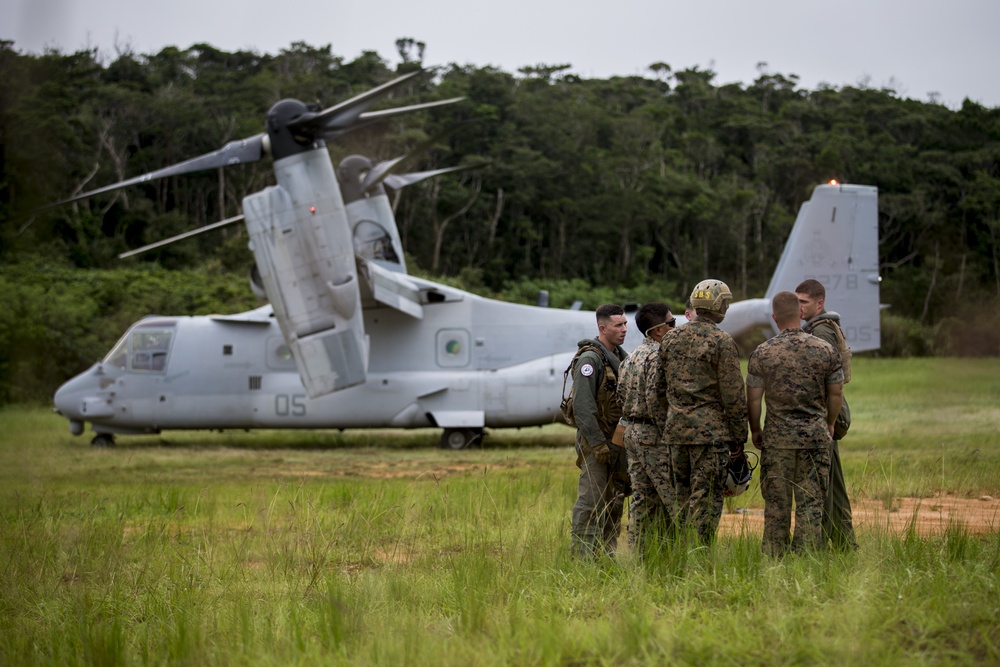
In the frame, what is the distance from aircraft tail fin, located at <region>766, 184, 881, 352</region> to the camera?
15773 millimetres

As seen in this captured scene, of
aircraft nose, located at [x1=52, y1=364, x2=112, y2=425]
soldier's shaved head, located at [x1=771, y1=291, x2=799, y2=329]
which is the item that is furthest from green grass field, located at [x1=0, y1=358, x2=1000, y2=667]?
aircraft nose, located at [x1=52, y1=364, x2=112, y2=425]

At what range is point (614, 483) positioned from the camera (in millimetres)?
6664

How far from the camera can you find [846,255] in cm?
1598

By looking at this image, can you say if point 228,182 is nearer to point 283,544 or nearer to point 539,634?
point 283,544

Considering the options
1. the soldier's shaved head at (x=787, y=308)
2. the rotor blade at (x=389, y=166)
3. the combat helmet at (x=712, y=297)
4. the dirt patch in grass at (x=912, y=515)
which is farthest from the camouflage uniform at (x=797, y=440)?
the rotor blade at (x=389, y=166)

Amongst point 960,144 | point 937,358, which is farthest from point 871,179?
point 937,358

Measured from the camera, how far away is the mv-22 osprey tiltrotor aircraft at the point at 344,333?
15.8m

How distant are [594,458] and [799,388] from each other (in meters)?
1.40

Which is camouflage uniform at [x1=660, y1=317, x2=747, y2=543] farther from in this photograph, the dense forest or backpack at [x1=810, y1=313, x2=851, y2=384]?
the dense forest

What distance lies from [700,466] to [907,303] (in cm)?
1543

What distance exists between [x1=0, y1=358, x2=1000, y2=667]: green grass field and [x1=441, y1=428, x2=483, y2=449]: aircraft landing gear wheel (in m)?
6.64

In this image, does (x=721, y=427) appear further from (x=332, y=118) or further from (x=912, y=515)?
(x=332, y=118)

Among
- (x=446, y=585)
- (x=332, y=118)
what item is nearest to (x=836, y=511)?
(x=446, y=585)

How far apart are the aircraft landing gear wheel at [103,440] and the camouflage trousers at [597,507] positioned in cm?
1348
